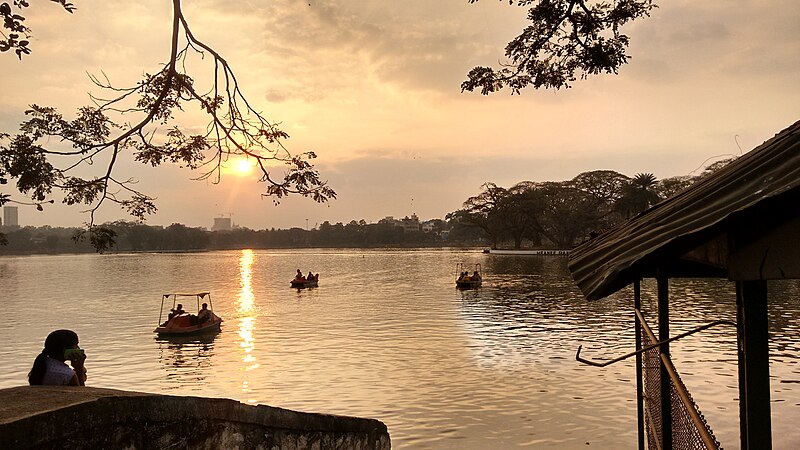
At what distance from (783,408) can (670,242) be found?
14.9 m

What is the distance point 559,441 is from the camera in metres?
13.2

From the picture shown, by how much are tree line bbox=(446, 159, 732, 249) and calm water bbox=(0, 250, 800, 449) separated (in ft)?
225

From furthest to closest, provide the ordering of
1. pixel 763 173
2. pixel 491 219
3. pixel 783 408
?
pixel 491 219 → pixel 783 408 → pixel 763 173

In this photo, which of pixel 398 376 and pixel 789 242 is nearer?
pixel 789 242

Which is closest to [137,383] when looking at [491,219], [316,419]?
[316,419]

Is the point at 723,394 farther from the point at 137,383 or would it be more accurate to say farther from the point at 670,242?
the point at 137,383

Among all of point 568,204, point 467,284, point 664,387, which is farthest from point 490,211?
point 664,387

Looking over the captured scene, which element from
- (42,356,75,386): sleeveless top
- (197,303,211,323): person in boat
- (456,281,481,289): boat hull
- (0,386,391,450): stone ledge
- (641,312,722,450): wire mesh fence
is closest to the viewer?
(0,386,391,450): stone ledge

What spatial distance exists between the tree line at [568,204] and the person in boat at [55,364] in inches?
4143

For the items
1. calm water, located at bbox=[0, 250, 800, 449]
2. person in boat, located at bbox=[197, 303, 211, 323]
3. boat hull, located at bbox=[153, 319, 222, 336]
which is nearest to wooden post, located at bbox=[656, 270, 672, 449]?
calm water, located at bbox=[0, 250, 800, 449]

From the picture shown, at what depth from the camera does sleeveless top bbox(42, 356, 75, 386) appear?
5.68 m

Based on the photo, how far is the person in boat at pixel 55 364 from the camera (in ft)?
18.6

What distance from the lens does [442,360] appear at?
2177 centimetres

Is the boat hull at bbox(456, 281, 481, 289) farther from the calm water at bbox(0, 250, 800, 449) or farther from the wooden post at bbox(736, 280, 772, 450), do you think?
the wooden post at bbox(736, 280, 772, 450)
